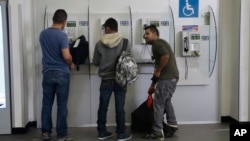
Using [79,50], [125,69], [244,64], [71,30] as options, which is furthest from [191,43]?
[71,30]

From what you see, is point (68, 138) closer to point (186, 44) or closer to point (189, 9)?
point (186, 44)

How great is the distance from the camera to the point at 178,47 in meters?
4.75

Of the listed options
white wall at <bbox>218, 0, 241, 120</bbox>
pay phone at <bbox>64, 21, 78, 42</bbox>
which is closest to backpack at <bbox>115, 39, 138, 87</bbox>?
pay phone at <bbox>64, 21, 78, 42</bbox>

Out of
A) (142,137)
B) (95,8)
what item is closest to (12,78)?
(95,8)

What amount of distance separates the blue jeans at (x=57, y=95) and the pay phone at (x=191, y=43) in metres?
1.71

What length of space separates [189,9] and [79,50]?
1.66m

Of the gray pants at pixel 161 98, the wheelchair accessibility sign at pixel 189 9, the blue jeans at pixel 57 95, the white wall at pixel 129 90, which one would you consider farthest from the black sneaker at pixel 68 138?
the wheelchair accessibility sign at pixel 189 9

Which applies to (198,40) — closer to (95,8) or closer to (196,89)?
(196,89)

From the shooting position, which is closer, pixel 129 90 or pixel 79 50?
pixel 79 50

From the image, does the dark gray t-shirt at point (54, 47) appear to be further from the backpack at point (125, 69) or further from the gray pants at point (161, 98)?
the gray pants at point (161, 98)

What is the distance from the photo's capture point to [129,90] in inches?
187

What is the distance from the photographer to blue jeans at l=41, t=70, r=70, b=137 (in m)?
3.84

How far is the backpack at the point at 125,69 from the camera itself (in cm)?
388

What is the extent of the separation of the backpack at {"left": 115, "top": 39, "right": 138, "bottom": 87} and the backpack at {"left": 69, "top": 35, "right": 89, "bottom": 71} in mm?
678
